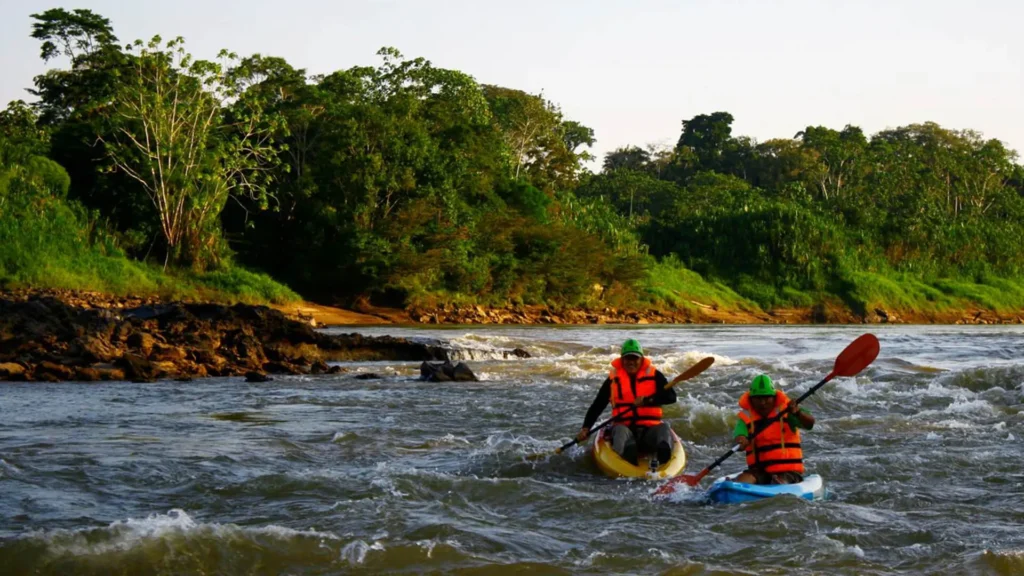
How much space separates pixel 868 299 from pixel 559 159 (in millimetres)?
13938

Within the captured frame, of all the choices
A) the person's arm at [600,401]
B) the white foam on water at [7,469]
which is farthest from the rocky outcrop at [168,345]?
the person's arm at [600,401]

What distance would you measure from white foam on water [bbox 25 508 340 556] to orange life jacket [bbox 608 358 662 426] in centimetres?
334

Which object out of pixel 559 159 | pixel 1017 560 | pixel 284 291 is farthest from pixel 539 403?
pixel 559 159

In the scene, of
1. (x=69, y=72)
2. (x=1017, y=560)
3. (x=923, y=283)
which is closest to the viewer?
(x=1017, y=560)

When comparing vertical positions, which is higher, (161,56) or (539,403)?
(161,56)

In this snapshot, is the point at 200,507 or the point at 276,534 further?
the point at 200,507

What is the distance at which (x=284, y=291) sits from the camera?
32.2 meters

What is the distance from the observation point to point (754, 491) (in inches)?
292

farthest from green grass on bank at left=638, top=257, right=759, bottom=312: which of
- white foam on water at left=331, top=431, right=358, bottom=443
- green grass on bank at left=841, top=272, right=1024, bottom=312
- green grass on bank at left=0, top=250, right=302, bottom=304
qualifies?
white foam on water at left=331, top=431, right=358, bottom=443

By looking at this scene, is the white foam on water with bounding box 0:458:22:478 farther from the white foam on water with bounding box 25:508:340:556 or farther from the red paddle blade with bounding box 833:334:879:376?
the red paddle blade with bounding box 833:334:879:376

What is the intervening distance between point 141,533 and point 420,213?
27691 millimetres

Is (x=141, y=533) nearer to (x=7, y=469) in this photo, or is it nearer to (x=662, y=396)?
(x=7, y=469)

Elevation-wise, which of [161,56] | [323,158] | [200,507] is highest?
[161,56]

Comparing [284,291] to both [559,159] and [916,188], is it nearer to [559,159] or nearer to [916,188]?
[559,159]
